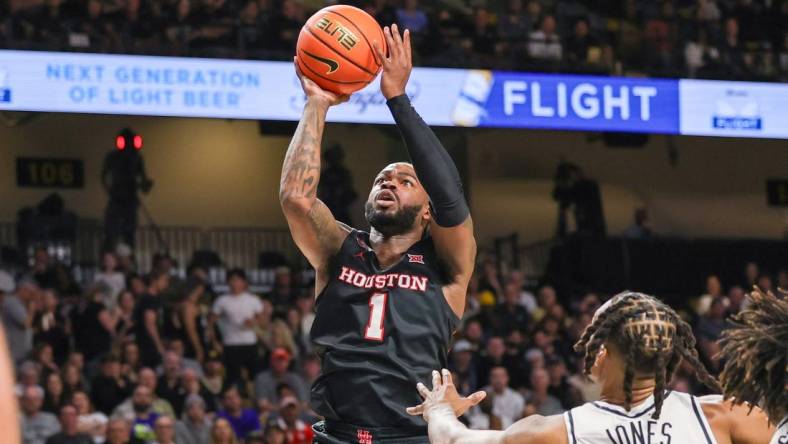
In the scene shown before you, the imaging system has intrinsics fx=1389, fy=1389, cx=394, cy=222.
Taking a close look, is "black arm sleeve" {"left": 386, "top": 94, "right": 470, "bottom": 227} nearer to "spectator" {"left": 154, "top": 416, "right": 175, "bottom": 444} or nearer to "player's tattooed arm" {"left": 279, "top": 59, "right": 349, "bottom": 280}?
"player's tattooed arm" {"left": 279, "top": 59, "right": 349, "bottom": 280}

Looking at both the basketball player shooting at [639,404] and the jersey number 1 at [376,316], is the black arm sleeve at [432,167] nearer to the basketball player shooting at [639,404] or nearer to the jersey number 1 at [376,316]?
the jersey number 1 at [376,316]

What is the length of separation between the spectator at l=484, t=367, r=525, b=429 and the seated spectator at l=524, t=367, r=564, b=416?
21cm

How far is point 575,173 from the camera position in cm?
1950

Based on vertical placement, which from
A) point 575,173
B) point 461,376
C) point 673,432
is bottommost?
point 461,376

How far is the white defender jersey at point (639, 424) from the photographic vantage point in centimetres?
379

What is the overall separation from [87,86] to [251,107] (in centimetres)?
176

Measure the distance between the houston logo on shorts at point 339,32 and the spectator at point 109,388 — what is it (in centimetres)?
740

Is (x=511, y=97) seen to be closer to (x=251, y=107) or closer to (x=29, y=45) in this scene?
(x=251, y=107)

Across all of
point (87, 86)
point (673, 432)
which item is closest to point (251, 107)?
point (87, 86)

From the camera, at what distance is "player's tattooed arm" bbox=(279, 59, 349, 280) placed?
16.8ft

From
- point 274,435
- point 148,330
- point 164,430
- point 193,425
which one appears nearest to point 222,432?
point 193,425

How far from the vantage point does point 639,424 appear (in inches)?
151

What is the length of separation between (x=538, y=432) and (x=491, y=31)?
13620 millimetres

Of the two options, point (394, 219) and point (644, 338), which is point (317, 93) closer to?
point (394, 219)
